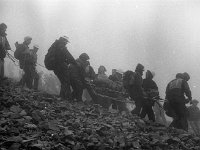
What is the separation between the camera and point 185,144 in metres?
9.54

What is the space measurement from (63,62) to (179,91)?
5.24 m

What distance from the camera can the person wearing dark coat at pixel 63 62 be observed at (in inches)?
508

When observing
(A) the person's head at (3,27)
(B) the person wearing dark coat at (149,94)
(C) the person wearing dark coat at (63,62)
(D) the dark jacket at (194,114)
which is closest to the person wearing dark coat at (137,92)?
(B) the person wearing dark coat at (149,94)

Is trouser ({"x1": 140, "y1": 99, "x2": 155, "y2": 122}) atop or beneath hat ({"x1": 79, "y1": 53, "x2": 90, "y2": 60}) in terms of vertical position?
beneath

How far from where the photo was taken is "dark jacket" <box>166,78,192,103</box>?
1254cm

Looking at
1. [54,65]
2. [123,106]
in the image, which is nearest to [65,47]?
[54,65]

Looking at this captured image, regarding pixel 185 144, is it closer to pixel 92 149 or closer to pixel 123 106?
pixel 92 149

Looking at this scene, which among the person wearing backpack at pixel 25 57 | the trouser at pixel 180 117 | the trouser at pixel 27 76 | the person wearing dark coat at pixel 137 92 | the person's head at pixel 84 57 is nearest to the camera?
the trouser at pixel 180 117

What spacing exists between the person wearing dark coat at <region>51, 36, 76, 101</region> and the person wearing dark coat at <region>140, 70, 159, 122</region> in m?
3.47

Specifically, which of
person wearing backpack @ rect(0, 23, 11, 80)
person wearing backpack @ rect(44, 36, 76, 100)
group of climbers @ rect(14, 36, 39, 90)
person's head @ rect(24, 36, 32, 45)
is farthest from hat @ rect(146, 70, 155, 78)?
person wearing backpack @ rect(0, 23, 11, 80)

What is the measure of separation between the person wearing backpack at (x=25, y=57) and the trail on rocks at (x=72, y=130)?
409 cm

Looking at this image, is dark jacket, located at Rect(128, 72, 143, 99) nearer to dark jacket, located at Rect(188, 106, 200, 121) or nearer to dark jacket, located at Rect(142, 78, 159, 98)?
dark jacket, located at Rect(142, 78, 159, 98)

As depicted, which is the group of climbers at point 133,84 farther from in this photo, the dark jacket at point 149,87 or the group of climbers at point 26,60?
the group of climbers at point 26,60

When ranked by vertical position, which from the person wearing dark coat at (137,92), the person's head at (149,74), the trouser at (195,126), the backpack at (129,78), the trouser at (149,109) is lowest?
the trouser at (195,126)
